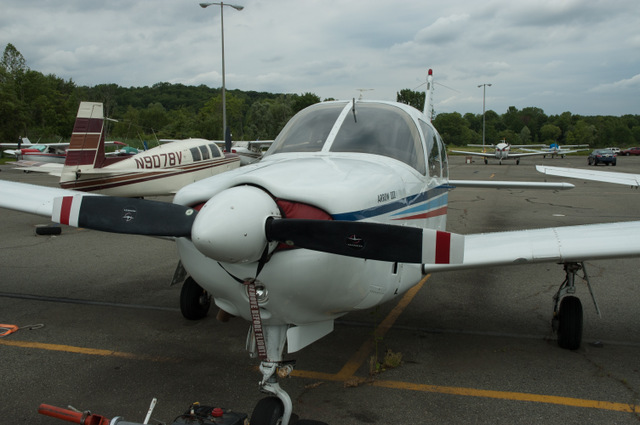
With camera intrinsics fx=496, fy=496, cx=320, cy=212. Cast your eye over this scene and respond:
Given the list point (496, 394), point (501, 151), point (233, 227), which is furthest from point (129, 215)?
point (501, 151)

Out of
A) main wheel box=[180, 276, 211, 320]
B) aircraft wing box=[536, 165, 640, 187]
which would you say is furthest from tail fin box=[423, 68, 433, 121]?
main wheel box=[180, 276, 211, 320]

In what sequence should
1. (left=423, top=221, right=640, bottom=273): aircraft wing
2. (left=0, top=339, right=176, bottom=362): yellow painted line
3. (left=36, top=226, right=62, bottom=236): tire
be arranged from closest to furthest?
(left=423, top=221, right=640, bottom=273): aircraft wing
(left=0, top=339, right=176, bottom=362): yellow painted line
(left=36, top=226, right=62, bottom=236): tire

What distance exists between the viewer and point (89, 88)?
121 meters

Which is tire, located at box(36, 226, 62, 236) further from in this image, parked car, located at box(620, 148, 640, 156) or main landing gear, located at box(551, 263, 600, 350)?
parked car, located at box(620, 148, 640, 156)

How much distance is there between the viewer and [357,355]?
14.6ft

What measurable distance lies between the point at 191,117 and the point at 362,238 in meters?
97.7

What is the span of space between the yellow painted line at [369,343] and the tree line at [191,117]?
1632 cm

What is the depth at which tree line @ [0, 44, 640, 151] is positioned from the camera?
241 feet

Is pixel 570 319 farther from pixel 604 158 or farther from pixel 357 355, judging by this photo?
pixel 604 158

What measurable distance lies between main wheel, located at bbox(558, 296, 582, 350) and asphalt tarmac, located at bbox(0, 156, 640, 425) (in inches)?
3.6

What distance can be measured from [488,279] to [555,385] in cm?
343

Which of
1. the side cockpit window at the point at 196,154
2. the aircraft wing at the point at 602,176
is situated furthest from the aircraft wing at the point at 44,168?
the aircraft wing at the point at 602,176

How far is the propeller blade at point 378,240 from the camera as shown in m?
2.35

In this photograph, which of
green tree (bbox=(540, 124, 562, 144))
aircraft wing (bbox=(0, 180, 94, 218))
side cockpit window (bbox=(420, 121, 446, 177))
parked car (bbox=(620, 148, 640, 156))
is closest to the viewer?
side cockpit window (bbox=(420, 121, 446, 177))
